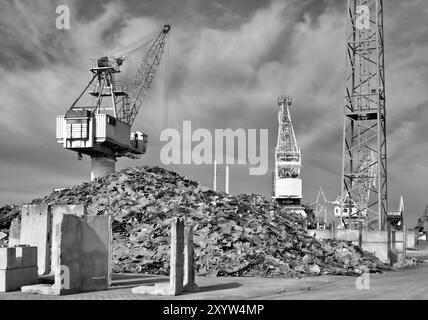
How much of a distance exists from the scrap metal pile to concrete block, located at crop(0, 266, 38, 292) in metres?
6.58

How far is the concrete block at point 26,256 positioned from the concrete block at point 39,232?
223cm

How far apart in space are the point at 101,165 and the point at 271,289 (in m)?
56.1

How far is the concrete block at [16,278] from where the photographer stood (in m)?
18.1

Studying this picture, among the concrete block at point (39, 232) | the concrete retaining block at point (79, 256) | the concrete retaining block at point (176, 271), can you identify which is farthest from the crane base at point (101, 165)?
the concrete retaining block at point (176, 271)

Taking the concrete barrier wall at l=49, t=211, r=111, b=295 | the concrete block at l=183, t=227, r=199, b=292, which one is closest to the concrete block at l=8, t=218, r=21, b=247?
the concrete barrier wall at l=49, t=211, r=111, b=295

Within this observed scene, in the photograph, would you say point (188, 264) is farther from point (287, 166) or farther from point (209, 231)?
point (287, 166)

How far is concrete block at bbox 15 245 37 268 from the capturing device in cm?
1884

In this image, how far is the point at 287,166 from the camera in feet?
402

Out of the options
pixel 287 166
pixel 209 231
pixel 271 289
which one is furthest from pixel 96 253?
pixel 287 166

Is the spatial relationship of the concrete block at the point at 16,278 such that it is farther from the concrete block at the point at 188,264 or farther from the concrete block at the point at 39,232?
the concrete block at the point at 188,264

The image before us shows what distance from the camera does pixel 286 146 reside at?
5118 inches
